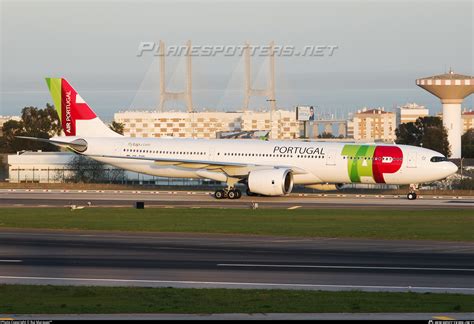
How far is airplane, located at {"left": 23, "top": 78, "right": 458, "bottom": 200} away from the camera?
5694 cm

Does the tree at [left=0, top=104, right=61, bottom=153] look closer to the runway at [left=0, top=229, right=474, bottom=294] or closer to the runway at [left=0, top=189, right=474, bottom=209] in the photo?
the runway at [left=0, top=189, right=474, bottom=209]

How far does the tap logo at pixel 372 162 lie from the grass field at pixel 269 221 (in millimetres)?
7338

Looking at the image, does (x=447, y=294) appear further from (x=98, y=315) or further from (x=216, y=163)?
(x=216, y=163)

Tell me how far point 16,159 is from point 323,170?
106ft

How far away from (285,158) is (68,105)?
15850 millimetres

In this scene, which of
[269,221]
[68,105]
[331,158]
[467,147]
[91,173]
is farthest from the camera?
[467,147]

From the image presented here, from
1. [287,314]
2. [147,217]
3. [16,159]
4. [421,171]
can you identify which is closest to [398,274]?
[287,314]

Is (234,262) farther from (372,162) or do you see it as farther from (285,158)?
(285,158)

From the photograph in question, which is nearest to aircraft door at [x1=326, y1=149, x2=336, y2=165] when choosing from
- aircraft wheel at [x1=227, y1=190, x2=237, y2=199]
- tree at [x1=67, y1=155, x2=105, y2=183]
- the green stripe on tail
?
aircraft wheel at [x1=227, y1=190, x2=237, y2=199]

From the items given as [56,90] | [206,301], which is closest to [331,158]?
[56,90]

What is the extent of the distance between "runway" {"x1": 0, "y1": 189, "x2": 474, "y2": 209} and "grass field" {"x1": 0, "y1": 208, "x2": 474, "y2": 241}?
4532mm

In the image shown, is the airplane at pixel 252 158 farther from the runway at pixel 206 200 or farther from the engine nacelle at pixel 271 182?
the runway at pixel 206 200

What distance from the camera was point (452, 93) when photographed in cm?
→ 10856

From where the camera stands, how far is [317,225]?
40062 millimetres
